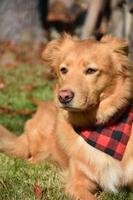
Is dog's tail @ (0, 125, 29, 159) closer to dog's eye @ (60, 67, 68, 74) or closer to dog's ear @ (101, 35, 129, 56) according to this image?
dog's eye @ (60, 67, 68, 74)

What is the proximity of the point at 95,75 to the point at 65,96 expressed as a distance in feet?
1.38

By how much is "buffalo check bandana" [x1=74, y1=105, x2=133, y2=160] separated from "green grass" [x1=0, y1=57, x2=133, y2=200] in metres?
0.41

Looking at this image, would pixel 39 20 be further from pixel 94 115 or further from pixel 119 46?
pixel 94 115

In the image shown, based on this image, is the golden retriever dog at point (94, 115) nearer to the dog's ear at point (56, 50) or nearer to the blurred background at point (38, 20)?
the dog's ear at point (56, 50)

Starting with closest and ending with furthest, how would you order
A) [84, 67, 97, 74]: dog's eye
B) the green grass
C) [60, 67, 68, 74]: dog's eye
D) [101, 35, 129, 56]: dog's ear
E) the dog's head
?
the green grass < the dog's head < [84, 67, 97, 74]: dog's eye < [60, 67, 68, 74]: dog's eye < [101, 35, 129, 56]: dog's ear

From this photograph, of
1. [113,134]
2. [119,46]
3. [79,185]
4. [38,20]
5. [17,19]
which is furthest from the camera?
[38,20]

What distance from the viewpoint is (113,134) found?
550cm

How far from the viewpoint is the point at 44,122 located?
21.5 ft

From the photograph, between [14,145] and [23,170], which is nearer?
[23,170]

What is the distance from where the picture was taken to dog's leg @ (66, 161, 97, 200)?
203 inches

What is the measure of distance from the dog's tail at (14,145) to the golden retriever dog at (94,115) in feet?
2.69

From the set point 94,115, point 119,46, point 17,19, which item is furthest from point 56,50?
point 17,19

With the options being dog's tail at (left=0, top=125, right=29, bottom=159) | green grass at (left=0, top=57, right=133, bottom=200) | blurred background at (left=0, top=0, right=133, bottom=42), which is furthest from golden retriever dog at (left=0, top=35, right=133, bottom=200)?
blurred background at (left=0, top=0, right=133, bottom=42)

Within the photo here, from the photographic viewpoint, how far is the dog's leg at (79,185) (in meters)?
5.15
